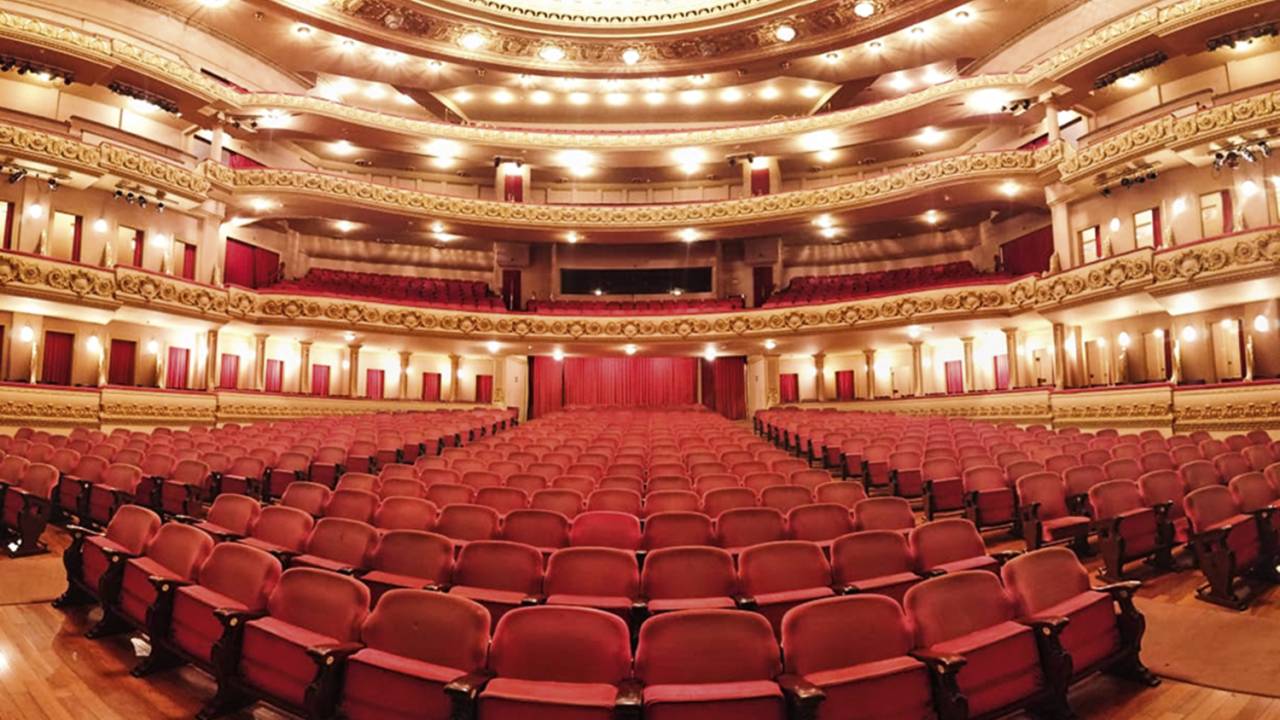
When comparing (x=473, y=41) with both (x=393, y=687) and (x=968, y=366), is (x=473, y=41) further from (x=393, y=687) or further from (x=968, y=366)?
(x=393, y=687)

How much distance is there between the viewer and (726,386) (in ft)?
60.1

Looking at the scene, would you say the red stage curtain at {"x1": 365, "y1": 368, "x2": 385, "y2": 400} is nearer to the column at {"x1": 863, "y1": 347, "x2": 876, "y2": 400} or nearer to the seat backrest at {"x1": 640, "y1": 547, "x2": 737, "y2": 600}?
the column at {"x1": 863, "y1": 347, "x2": 876, "y2": 400}

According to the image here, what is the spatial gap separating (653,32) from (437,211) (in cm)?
749

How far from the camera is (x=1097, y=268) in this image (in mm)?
10859

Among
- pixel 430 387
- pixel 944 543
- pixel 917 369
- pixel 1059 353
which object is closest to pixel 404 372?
pixel 430 387

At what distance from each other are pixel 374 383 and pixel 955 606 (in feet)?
58.6

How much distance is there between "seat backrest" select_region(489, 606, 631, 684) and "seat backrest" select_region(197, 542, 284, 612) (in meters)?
1.00

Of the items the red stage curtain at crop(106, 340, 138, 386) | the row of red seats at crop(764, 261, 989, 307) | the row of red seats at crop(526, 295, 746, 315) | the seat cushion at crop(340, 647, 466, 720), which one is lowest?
the seat cushion at crop(340, 647, 466, 720)

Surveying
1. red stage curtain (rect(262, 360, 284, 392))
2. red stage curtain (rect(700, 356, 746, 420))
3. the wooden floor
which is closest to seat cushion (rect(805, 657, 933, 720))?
the wooden floor

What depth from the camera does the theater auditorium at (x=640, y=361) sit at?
6.91 feet

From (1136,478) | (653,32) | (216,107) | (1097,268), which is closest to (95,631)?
(1136,478)

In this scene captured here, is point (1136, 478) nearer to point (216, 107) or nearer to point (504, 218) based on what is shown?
point (504, 218)

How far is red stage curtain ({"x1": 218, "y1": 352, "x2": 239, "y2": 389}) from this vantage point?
15.1 metres

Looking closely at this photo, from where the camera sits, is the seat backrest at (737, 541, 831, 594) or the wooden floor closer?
the wooden floor
